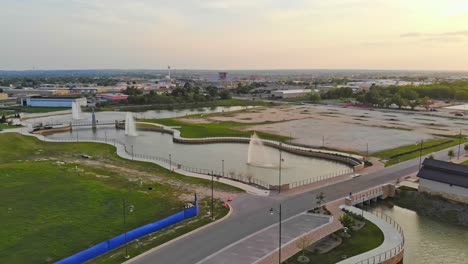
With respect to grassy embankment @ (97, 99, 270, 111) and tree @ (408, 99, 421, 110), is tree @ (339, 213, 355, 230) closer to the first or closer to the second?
tree @ (408, 99, 421, 110)

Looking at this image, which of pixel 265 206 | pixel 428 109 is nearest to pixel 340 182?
pixel 265 206

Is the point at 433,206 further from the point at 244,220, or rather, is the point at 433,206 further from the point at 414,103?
the point at 414,103

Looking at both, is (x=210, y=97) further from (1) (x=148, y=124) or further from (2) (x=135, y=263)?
(2) (x=135, y=263)

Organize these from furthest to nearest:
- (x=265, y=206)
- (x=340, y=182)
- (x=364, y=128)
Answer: (x=364, y=128) < (x=340, y=182) < (x=265, y=206)

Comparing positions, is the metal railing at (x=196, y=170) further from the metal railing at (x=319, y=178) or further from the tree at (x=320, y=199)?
the tree at (x=320, y=199)

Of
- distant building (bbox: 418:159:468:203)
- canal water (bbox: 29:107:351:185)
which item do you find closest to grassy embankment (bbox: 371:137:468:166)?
canal water (bbox: 29:107:351:185)

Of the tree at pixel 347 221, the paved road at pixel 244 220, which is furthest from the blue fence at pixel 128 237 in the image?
the tree at pixel 347 221
